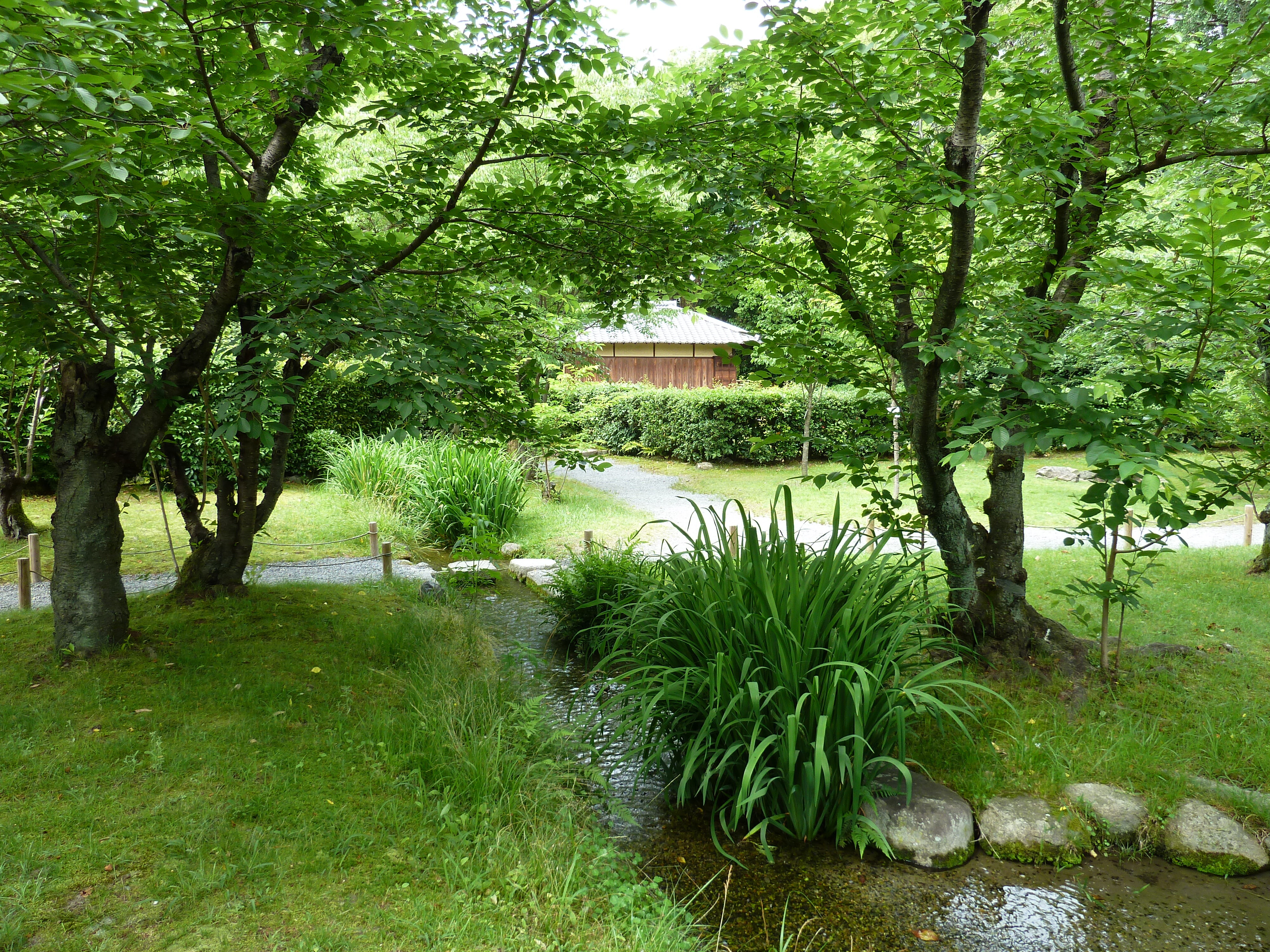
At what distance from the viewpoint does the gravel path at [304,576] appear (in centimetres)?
646

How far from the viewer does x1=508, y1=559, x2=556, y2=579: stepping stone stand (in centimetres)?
770

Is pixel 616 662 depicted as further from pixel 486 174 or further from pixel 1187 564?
pixel 486 174

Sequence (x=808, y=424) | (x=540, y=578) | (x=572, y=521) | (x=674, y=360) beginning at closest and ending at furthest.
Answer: (x=540, y=578), (x=572, y=521), (x=808, y=424), (x=674, y=360)

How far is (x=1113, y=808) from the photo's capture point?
3.46 metres

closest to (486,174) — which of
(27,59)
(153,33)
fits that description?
(153,33)

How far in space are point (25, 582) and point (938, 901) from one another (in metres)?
6.36

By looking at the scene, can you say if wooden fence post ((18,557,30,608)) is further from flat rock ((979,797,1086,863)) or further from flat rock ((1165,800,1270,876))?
flat rock ((1165,800,1270,876))

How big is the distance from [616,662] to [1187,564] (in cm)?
627

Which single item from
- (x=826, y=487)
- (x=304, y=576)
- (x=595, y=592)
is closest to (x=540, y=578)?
(x=595, y=592)

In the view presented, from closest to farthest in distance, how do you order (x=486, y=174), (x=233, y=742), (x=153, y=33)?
(x=153, y=33) < (x=233, y=742) < (x=486, y=174)

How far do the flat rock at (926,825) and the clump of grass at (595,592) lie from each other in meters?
2.20

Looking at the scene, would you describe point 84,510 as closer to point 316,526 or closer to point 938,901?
point 938,901

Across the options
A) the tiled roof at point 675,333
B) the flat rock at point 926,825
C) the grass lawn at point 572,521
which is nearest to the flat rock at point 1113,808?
the flat rock at point 926,825

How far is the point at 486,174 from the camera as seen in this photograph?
537 inches
